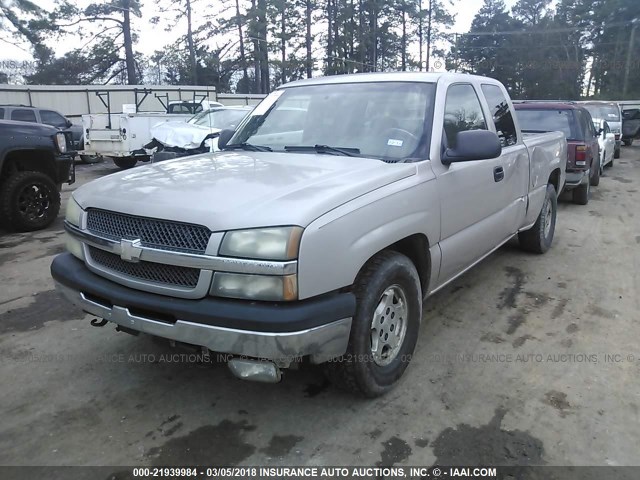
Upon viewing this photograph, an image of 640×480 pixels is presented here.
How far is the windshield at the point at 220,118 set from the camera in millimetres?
12719

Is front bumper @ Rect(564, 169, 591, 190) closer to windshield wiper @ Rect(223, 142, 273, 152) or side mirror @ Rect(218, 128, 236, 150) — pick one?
side mirror @ Rect(218, 128, 236, 150)

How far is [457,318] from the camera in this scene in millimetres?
4230

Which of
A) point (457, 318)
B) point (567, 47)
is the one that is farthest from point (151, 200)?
point (567, 47)

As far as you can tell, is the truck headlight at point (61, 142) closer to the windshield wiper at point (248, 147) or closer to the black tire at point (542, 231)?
the windshield wiper at point (248, 147)

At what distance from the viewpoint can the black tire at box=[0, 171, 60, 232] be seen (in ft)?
22.2

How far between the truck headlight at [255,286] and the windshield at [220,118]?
10766 mm

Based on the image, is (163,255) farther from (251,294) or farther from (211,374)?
(211,374)

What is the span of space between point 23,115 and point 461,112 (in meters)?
14.6

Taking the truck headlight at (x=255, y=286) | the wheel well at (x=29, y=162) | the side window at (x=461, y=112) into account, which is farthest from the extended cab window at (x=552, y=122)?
the truck headlight at (x=255, y=286)

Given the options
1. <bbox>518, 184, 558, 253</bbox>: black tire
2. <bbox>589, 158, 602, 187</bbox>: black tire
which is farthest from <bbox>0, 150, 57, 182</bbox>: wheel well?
<bbox>589, 158, 602, 187</bbox>: black tire

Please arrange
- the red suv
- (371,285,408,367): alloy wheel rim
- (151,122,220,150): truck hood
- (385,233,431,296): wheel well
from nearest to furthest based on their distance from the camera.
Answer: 1. (371,285,408,367): alloy wheel rim
2. (385,233,431,296): wheel well
3. the red suv
4. (151,122,220,150): truck hood

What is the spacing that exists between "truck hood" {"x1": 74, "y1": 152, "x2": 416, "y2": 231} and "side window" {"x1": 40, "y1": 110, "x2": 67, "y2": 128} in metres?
14.1

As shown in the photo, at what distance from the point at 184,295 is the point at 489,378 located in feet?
6.59

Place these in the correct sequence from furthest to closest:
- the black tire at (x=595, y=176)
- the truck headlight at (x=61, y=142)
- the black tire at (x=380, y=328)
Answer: the black tire at (x=595, y=176), the truck headlight at (x=61, y=142), the black tire at (x=380, y=328)
